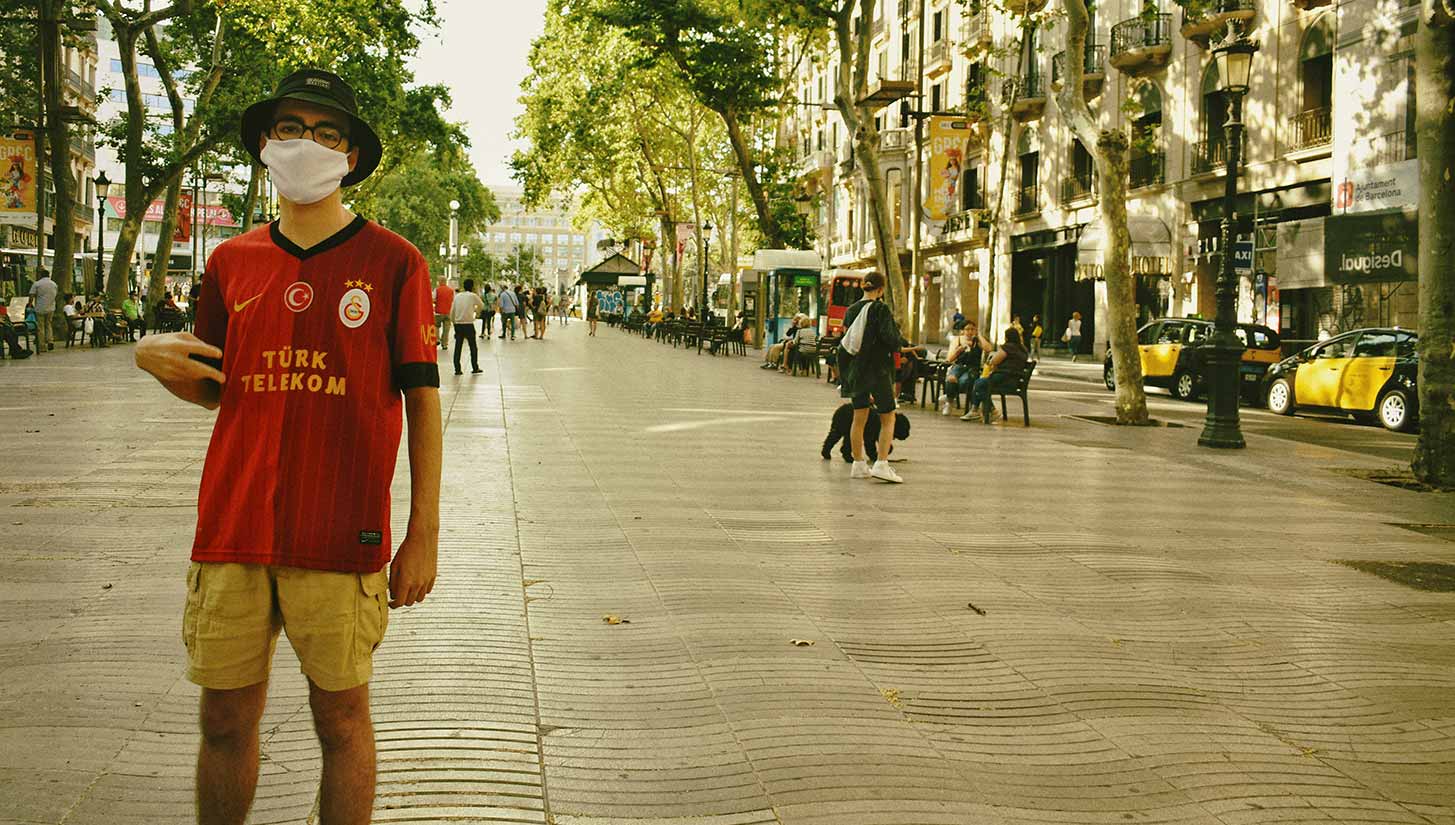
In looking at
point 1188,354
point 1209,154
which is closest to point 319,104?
point 1188,354

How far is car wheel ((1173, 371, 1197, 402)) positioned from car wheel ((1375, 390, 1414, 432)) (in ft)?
18.8

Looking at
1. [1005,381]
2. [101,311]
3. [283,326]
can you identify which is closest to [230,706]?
[283,326]

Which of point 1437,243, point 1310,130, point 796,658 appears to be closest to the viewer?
point 796,658

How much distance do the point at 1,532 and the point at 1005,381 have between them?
12679 millimetres

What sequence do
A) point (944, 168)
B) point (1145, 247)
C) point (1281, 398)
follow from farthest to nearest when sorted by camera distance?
point (944, 168) → point (1145, 247) → point (1281, 398)

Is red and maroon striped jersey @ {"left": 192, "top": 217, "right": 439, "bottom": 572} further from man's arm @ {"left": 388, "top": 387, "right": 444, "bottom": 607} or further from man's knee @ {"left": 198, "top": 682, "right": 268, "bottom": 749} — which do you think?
man's knee @ {"left": 198, "top": 682, "right": 268, "bottom": 749}

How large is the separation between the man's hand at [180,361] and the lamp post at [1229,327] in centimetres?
1399

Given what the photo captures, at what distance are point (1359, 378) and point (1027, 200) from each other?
23841 millimetres

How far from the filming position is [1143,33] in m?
34.4

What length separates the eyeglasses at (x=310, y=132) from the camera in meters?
2.99

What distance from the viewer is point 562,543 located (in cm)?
772

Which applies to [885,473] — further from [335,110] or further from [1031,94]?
[1031,94]

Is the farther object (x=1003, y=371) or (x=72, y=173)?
(x=72, y=173)

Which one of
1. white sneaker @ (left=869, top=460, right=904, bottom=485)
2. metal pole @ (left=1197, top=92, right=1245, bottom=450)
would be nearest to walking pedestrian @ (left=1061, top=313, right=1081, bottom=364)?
metal pole @ (left=1197, top=92, right=1245, bottom=450)
